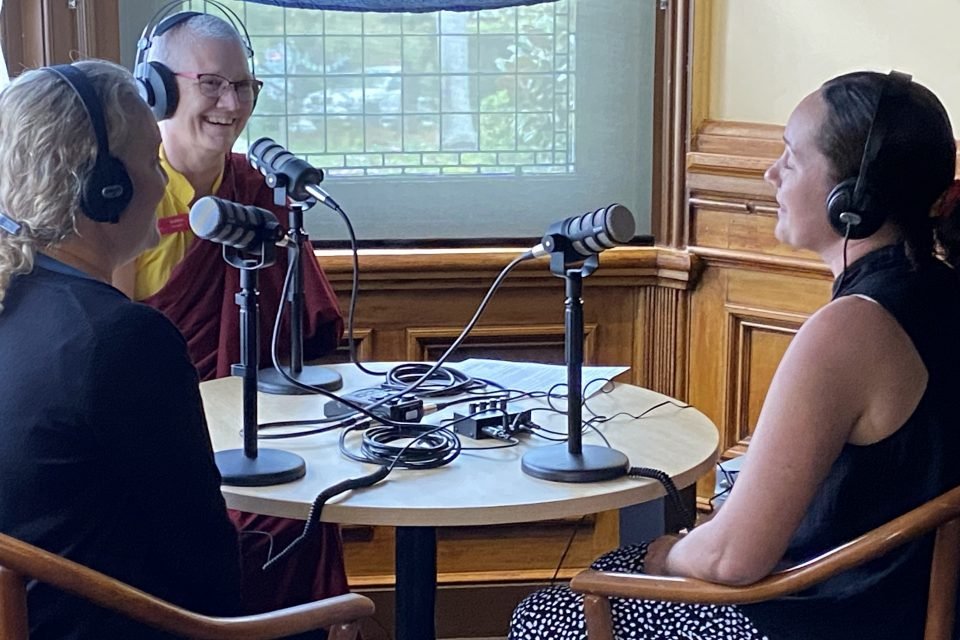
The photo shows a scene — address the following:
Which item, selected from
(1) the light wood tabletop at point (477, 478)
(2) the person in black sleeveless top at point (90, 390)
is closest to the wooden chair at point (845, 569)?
(1) the light wood tabletop at point (477, 478)

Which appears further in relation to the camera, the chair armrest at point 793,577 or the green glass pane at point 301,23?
the green glass pane at point 301,23

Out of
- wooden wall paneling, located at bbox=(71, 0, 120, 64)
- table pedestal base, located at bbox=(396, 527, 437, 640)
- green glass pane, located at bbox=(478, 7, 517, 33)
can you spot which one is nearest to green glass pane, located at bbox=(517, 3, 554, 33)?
green glass pane, located at bbox=(478, 7, 517, 33)

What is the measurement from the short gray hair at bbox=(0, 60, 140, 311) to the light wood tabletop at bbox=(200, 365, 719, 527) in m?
0.41

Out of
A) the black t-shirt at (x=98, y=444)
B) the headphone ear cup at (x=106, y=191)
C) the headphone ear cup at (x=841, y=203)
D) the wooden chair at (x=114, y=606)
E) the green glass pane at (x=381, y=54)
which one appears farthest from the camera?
the green glass pane at (x=381, y=54)

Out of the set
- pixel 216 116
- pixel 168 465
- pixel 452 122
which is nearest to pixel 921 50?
pixel 452 122

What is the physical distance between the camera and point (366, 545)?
2.86m

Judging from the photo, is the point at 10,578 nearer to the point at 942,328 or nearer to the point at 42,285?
the point at 42,285

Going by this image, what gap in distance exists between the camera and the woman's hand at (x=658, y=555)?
1655 millimetres

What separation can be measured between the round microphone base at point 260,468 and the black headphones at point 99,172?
1.28 ft

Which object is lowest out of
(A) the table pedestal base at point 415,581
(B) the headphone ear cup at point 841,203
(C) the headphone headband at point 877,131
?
(A) the table pedestal base at point 415,581

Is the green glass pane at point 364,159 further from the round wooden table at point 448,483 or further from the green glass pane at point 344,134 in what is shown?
the round wooden table at point 448,483

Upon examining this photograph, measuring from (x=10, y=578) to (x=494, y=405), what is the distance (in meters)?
0.92

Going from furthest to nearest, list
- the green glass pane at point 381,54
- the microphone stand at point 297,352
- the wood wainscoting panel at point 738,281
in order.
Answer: the green glass pane at point 381,54 → the wood wainscoting panel at point 738,281 → the microphone stand at point 297,352

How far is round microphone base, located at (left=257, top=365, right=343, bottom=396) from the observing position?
83.4 inches
